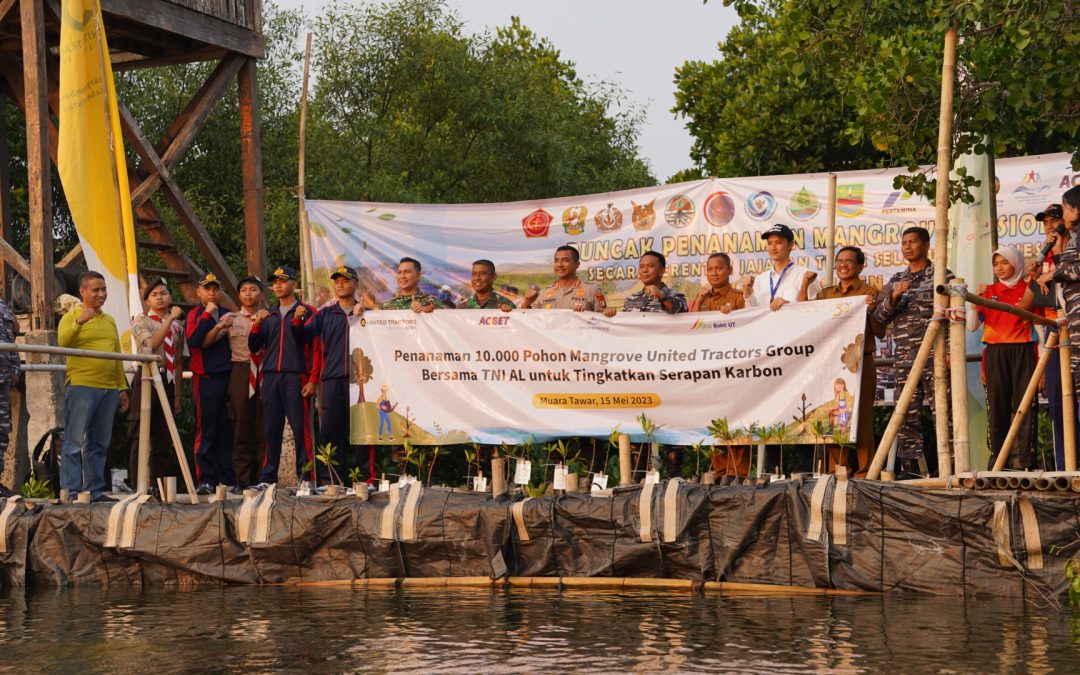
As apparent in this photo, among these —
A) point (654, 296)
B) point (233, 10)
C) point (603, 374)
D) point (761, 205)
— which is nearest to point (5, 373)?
point (603, 374)

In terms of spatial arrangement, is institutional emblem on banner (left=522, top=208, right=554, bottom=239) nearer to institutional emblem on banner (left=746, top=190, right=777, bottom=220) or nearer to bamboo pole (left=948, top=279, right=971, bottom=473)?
institutional emblem on banner (left=746, top=190, right=777, bottom=220)

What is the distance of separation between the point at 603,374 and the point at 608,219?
3.00 metres

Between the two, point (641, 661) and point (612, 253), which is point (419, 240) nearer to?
point (612, 253)

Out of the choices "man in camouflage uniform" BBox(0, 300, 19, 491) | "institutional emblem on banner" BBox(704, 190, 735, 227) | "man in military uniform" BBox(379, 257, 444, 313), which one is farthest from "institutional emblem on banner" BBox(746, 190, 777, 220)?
"man in camouflage uniform" BBox(0, 300, 19, 491)

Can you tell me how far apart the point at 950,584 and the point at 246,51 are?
11.5 meters

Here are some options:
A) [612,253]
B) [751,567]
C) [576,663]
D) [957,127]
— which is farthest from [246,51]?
[576,663]

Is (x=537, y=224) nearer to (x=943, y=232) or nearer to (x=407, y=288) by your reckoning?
(x=407, y=288)

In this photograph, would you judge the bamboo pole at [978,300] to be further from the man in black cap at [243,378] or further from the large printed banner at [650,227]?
the man in black cap at [243,378]

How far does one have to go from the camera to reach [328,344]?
12133mm

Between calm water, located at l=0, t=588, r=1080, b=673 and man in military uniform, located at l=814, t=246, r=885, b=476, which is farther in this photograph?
man in military uniform, located at l=814, t=246, r=885, b=476

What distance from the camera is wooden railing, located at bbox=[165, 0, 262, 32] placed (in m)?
16.5

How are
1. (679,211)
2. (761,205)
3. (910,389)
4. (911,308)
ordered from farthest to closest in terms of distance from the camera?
(679,211) → (761,205) → (911,308) → (910,389)

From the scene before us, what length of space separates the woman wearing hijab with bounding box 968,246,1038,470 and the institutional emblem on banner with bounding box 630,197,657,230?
3763mm

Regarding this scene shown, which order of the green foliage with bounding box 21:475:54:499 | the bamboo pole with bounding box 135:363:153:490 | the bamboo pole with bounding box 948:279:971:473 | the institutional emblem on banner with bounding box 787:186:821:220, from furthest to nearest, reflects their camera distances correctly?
1. the institutional emblem on banner with bounding box 787:186:821:220
2. the green foliage with bounding box 21:475:54:499
3. the bamboo pole with bounding box 135:363:153:490
4. the bamboo pole with bounding box 948:279:971:473
